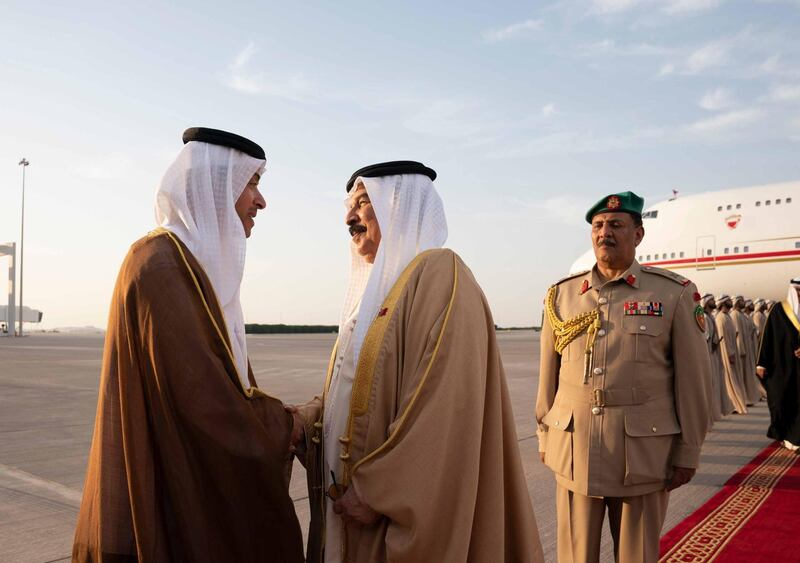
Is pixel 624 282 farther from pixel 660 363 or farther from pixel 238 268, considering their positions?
pixel 238 268

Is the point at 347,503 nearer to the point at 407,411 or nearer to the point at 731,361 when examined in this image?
the point at 407,411

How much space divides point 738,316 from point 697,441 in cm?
1063

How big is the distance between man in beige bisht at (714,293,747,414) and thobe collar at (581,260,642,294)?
325 inches

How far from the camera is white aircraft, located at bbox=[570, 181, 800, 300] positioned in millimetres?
20375

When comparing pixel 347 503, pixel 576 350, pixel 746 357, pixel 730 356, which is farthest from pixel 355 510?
pixel 746 357

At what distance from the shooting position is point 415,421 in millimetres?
1863

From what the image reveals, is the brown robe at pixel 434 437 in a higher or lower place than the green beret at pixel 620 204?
lower

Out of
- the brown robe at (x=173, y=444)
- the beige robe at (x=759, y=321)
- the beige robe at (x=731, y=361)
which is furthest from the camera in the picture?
the beige robe at (x=759, y=321)

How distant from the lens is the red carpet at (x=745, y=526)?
378 cm

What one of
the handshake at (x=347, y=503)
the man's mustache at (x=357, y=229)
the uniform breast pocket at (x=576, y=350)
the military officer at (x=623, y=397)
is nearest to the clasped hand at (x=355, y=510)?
the handshake at (x=347, y=503)

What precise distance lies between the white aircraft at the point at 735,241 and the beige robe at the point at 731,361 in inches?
317

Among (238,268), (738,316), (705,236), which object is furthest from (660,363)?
(705,236)

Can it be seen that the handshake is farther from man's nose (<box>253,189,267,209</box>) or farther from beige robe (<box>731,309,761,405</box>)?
beige robe (<box>731,309,761,405</box>)

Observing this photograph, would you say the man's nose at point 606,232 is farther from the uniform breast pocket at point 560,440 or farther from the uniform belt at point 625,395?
the uniform breast pocket at point 560,440
